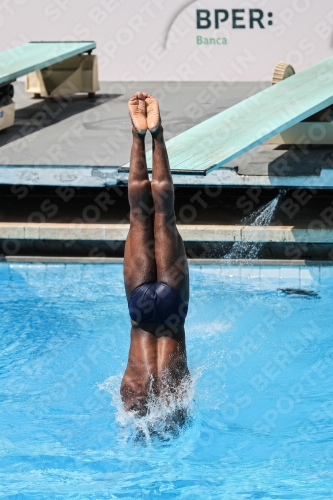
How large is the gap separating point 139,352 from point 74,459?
0.90m

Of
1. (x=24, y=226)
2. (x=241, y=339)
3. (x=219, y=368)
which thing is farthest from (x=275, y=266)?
(x=24, y=226)

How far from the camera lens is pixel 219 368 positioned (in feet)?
21.7

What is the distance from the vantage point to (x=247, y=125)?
8.04 m

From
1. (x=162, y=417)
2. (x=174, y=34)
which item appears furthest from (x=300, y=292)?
(x=174, y=34)

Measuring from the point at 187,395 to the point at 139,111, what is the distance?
1.88 meters

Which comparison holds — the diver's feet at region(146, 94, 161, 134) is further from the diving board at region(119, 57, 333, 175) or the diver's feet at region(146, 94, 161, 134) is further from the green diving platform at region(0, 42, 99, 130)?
the green diving platform at region(0, 42, 99, 130)

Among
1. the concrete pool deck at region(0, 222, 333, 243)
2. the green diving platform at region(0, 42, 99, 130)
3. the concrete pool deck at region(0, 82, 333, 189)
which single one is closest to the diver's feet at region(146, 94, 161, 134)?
the concrete pool deck at region(0, 82, 333, 189)

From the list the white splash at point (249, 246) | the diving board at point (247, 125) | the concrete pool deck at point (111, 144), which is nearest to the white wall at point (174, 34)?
the concrete pool deck at point (111, 144)

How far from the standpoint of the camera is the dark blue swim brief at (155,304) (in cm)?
493

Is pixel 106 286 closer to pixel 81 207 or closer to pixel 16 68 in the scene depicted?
pixel 81 207

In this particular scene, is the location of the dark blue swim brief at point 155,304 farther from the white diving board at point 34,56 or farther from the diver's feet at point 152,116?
the white diving board at point 34,56

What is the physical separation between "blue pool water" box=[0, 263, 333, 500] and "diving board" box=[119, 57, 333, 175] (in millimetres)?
1424

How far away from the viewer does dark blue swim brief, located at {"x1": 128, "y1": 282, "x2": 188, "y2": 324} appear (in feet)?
16.2

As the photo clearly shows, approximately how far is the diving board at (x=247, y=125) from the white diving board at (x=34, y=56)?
2854 mm
